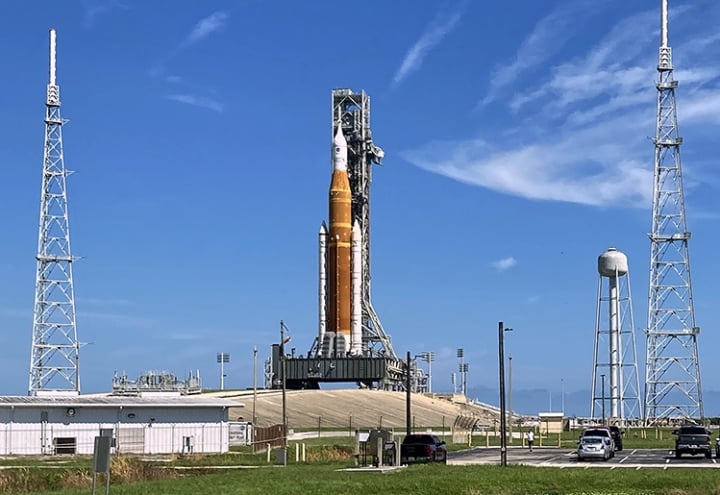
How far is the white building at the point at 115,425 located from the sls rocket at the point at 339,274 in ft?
214

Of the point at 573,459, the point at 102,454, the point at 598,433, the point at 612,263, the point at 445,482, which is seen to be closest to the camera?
the point at 102,454

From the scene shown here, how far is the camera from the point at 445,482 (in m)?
41.8

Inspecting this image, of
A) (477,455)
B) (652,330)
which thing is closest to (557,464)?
(477,455)

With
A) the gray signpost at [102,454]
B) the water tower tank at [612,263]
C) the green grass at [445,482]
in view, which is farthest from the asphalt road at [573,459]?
the water tower tank at [612,263]

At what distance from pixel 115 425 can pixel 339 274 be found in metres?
68.6

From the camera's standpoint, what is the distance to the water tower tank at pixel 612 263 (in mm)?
132875

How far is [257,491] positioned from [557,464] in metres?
21.9

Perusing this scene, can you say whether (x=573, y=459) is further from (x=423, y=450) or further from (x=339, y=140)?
(x=339, y=140)

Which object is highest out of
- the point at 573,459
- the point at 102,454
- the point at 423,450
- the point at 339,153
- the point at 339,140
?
the point at 339,140

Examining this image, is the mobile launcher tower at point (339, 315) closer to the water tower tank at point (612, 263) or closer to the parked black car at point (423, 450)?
the water tower tank at point (612, 263)

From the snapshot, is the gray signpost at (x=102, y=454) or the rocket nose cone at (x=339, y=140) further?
the rocket nose cone at (x=339, y=140)

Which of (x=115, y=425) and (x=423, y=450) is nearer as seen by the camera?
(x=423, y=450)

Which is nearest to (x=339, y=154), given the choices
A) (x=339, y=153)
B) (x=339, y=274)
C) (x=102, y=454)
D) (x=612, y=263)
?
(x=339, y=153)

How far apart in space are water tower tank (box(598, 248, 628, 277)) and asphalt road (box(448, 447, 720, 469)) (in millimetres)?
59898
